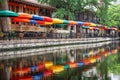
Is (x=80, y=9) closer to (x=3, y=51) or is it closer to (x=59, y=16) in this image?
(x=59, y=16)

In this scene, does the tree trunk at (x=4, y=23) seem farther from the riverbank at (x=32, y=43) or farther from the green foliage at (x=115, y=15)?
the green foliage at (x=115, y=15)

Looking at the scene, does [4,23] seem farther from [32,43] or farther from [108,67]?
[108,67]

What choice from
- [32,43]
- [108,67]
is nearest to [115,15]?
[32,43]

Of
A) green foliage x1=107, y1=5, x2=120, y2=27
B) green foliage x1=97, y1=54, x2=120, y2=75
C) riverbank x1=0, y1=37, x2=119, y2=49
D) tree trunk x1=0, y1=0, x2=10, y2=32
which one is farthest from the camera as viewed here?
green foliage x1=107, y1=5, x2=120, y2=27

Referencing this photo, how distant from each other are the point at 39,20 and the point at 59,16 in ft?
48.5

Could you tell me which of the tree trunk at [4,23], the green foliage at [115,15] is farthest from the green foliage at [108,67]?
the green foliage at [115,15]

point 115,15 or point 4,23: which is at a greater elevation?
point 4,23

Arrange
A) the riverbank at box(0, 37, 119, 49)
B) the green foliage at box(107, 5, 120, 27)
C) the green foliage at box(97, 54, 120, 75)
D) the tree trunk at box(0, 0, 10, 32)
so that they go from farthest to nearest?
the green foliage at box(107, 5, 120, 27), the tree trunk at box(0, 0, 10, 32), the riverbank at box(0, 37, 119, 49), the green foliage at box(97, 54, 120, 75)

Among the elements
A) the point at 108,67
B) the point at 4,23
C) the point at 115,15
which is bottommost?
the point at 108,67

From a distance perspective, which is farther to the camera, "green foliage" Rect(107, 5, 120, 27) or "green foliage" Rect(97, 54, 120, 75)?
"green foliage" Rect(107, 5, 120, 27)

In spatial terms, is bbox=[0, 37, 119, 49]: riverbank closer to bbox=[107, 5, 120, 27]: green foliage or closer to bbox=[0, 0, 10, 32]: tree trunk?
bbox=[0, 0, 10, 32]: tree trunk

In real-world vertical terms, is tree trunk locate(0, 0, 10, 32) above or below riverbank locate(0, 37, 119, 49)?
above

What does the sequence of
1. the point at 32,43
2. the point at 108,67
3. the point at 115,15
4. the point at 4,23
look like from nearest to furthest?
the point at 108,67
the point at 32,43
the point at 4,23
the point at 115,15

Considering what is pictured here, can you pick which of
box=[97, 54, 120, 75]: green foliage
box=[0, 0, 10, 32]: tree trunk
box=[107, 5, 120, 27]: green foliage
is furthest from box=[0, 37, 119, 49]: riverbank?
box=[107, 5, 120, 27]: green foliage
